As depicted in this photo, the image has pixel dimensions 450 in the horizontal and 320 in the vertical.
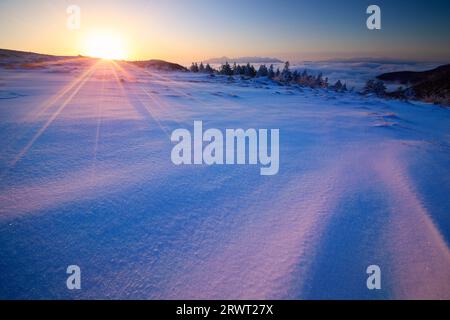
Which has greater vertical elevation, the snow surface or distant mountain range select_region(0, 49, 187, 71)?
distant mountain range select_region(0, 49, 187, 71)

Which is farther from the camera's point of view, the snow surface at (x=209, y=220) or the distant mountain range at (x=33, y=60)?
the distant mountain range at (x=33, y=60)

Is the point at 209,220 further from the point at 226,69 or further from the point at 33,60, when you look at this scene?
the point at 33,60

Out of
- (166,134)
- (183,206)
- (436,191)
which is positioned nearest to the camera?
(183,206)

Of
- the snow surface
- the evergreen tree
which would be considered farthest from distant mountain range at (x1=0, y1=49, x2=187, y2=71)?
the snow surface

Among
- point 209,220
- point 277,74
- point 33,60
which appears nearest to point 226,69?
point 277,74

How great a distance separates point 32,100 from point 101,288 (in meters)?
3.44

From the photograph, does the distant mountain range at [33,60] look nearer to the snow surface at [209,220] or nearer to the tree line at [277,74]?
the tree line at [277,74]

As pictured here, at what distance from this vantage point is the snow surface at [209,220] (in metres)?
1.03

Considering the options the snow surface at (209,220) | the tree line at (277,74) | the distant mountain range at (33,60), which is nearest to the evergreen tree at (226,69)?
the tree line at (277,74)

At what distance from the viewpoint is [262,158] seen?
2141 millimetres

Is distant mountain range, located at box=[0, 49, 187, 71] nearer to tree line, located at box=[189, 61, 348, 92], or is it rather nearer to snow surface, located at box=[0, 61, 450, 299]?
tree line, located at box=[189, 61, 348, 92]

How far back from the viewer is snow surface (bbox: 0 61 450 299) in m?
1.03
